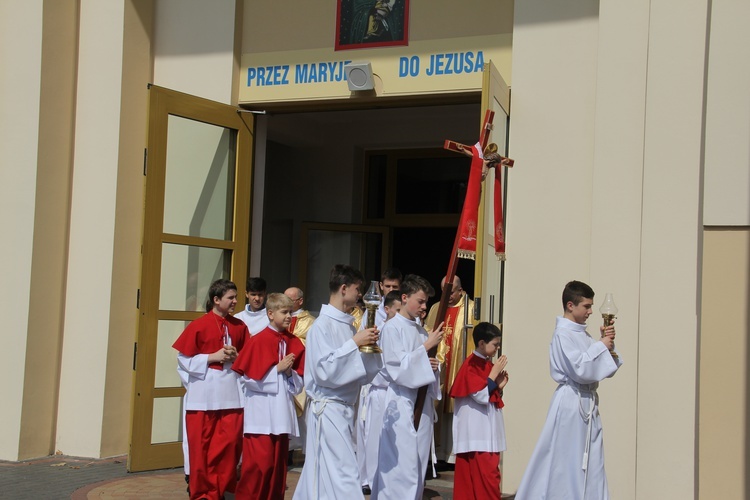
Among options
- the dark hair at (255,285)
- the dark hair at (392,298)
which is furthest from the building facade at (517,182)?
the dark hair at (392,298)

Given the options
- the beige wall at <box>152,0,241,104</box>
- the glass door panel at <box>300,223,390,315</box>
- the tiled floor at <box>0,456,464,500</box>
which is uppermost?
the beige wall at <box>152,0,241,104</box>

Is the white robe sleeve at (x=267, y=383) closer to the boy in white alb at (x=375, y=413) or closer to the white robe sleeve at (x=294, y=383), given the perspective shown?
the white robe sleeve at (x=294, y=383)

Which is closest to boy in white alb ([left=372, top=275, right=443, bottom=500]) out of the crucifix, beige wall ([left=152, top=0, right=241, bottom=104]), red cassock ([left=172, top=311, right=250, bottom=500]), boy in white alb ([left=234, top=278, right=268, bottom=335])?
the crucifix

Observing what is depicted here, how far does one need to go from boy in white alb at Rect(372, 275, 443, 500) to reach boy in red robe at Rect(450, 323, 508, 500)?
43cm

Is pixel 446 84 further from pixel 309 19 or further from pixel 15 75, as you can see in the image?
pixel 15 75

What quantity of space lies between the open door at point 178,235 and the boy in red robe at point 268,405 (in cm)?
197

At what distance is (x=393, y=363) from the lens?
22.9 ft

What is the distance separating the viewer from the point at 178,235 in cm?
952

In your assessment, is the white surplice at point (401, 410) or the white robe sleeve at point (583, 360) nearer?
the white robe sleeve at point (583, 360)

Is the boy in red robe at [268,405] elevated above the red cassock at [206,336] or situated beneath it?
situated beneath

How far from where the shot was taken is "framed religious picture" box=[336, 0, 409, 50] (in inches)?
375

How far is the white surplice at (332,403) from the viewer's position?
241 inches

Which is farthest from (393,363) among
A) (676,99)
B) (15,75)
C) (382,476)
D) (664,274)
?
(15,75)

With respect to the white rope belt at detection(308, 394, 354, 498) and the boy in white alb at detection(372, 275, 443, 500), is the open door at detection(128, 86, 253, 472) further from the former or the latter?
the white rope belt at detection(308, 394, 354, 498)
